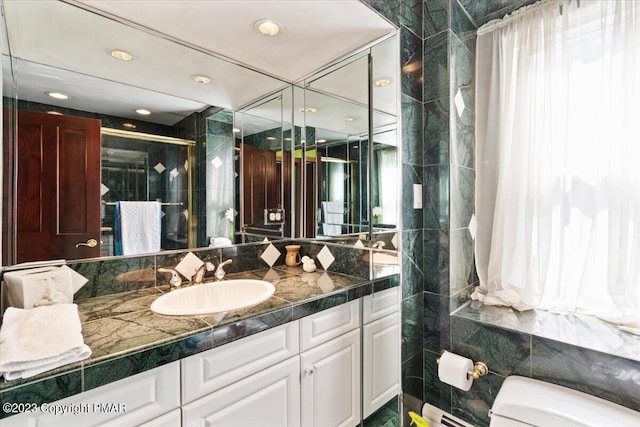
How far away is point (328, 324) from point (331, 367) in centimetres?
21

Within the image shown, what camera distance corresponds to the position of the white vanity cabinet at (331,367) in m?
1.28

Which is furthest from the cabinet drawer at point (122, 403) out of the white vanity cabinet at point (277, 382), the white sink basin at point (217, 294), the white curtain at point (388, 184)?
the white curtain at point (388, 184)

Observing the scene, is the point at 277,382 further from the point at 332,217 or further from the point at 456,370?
the point at 332,217

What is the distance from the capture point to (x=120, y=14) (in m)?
1.27

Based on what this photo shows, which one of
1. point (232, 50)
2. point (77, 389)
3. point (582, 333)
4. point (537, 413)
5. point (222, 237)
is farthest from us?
point (222, 237)

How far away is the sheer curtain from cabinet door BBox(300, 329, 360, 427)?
773 millimetres

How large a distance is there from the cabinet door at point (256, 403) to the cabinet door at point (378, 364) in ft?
1.46

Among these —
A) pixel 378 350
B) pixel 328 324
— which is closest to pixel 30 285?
pixel 328 324

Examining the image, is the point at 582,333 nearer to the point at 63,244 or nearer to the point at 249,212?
the point at 249,212

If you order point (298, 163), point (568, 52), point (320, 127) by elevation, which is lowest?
point (298, 163)

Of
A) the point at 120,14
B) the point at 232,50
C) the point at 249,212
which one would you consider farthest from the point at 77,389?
the point at 232,50

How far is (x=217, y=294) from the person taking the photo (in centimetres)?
152

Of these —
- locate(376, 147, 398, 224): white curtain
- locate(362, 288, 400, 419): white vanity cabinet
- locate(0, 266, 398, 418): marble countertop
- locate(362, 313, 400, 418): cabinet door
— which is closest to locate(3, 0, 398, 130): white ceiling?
locate(376, 147, 398, 224): white curtain

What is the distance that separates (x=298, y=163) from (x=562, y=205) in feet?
4.86
